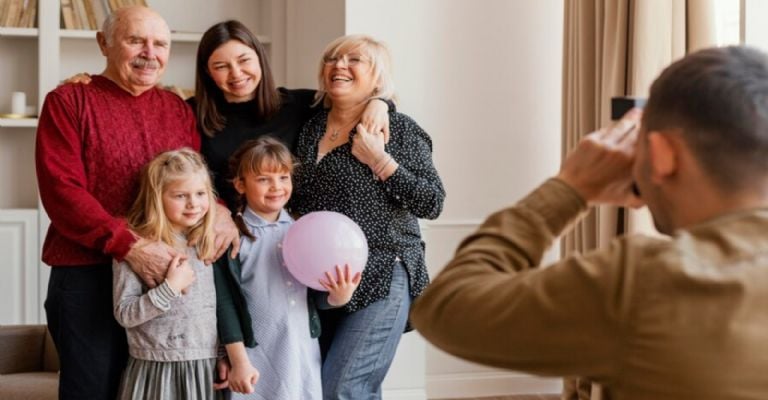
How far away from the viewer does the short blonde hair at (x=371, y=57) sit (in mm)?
3070

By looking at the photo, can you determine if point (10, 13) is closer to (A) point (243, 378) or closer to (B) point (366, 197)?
(B) point (366, 197)

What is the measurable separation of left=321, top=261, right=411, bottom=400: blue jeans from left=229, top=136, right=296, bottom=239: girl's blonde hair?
38 cm

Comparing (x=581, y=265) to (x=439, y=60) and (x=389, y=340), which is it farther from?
(x=439, y=60)

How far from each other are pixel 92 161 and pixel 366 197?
2.53 feet

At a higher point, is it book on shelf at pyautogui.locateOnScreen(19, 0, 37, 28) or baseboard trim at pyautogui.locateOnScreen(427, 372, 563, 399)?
book on shelf at pyautogui.locateOnScreen(19, 0, 37, 28)

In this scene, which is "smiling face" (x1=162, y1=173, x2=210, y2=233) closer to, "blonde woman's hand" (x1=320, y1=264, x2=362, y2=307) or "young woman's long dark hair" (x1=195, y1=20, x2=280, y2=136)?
"young woman's long dark hair" (x1=195, y1=20, x2=280, y2=136)

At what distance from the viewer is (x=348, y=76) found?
3049mm

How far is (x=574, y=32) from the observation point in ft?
15.0

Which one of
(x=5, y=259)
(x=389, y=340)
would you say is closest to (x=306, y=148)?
(x=389, y=340)

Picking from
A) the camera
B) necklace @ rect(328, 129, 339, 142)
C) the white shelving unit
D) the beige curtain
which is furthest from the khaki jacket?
the white shelving unit

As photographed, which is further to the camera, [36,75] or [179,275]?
[36,75]

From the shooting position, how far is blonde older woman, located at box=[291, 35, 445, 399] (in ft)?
9.75

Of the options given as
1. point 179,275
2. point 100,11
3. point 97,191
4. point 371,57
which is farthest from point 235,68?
point 100,11

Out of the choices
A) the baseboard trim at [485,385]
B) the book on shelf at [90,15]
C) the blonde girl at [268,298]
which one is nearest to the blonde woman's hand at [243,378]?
the blonde girl at [268,298]
